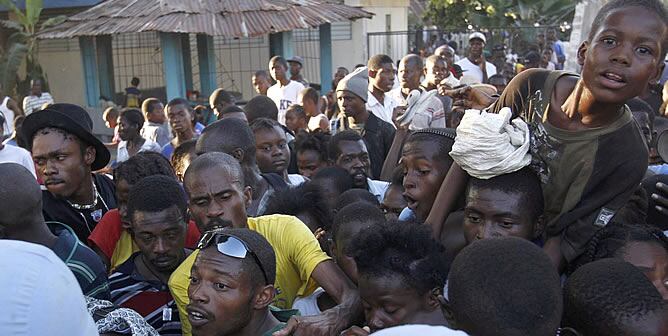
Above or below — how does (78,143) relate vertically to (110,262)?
above

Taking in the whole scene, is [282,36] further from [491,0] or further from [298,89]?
[491,0]

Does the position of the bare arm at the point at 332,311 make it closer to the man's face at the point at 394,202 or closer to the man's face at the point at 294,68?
the man's face at the point at 394,202

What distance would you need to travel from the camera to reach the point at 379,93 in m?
7.20

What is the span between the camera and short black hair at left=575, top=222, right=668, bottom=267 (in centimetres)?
255

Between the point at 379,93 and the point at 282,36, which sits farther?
the point at 282,36

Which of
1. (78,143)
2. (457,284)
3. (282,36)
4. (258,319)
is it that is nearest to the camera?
(457,284)

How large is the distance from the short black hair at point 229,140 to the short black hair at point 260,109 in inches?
88.6

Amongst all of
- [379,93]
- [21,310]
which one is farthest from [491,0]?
[21,310]

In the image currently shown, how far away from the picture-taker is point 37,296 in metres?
1.40

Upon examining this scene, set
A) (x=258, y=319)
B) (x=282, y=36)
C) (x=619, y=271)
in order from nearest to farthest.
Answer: (x=619, y=271) → (x=258, y=319) → (x=282, y=36)

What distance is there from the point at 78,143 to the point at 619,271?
2.80 meters

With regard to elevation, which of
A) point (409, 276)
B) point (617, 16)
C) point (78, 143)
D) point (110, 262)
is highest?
point (617, 16)

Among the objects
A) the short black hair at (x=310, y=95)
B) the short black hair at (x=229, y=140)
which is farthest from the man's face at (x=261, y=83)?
the short black hair at (x=229, y=140)

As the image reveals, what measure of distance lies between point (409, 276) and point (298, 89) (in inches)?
276
